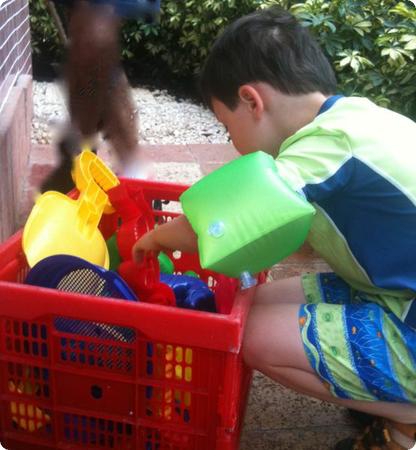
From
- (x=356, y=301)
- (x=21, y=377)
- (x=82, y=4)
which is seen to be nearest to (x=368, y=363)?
(x=356, y=301)

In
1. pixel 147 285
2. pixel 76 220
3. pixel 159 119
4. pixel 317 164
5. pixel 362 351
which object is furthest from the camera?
pixel 159 119

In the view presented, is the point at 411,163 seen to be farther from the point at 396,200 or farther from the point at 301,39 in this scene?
the point at 301,39

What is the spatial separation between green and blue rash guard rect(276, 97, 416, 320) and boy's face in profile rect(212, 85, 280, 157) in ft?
0.42

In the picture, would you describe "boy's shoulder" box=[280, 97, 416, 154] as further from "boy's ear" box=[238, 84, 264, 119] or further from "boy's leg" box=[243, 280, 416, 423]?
"boy's leg" box=[243, 280, 416, 423]

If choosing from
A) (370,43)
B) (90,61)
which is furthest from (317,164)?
(370,43)

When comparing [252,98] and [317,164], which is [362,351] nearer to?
[317,164]

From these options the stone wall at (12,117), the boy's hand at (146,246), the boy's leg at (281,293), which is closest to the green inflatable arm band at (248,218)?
the boy's hand at (146,246)

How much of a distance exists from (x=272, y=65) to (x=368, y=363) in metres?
0.67

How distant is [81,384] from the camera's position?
52.0 inches

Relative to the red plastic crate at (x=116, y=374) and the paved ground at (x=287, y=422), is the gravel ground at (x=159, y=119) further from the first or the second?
the red plastic crate at (x=116, y=374)

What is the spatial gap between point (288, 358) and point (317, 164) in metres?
0.44

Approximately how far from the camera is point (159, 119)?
5.16m

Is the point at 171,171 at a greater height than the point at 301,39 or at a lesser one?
lesser

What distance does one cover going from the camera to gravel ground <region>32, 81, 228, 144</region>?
455 cm
